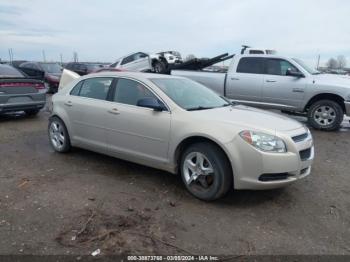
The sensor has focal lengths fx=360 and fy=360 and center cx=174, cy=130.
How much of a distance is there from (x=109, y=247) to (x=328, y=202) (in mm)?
2751

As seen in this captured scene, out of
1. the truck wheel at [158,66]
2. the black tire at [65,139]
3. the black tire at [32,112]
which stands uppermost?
the truck wheel at [158,66]

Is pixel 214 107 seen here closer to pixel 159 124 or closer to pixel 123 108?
pixel 159 124

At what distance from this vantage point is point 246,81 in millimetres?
9914

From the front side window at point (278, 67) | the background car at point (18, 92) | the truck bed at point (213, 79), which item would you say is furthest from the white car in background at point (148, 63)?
the front side window at point (278, 67)

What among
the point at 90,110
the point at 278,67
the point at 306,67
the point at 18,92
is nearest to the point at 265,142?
the point at 90,110

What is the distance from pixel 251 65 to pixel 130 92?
5.59 metres

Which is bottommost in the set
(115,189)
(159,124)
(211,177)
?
(115,189)

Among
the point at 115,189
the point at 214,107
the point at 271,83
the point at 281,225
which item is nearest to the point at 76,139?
the point at 115,189

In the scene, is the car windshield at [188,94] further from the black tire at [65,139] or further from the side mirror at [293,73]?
the side mirror at [293,73]

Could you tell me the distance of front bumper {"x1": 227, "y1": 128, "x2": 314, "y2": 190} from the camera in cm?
400

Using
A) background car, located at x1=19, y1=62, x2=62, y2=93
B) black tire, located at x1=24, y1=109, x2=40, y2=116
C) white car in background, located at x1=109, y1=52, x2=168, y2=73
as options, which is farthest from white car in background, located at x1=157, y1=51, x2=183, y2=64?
black tire, located at x1=24, y1=109, x2=40, y2=116

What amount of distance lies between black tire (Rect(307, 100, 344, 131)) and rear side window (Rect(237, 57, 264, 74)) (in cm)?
173

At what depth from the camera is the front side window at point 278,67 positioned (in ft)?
30.9

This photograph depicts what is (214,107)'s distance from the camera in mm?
5074
